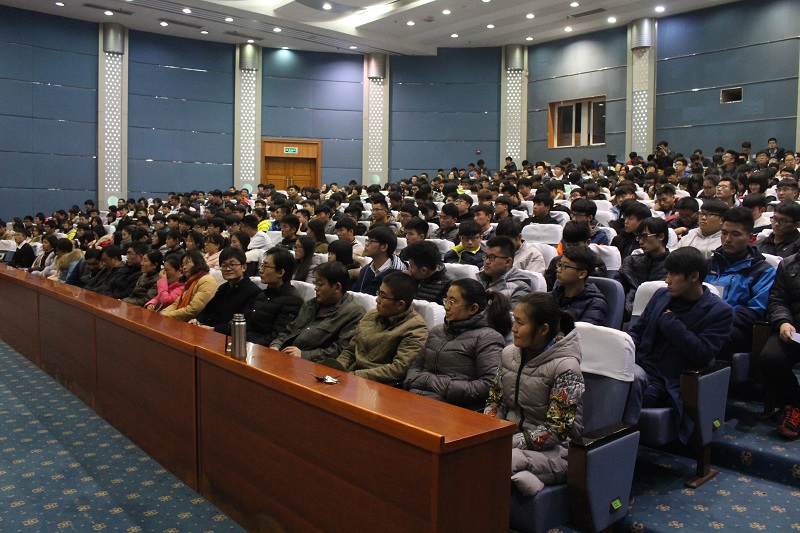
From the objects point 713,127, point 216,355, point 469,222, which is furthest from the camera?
point 713,127

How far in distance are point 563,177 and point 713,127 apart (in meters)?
3.91

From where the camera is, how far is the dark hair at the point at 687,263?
287 centimetres

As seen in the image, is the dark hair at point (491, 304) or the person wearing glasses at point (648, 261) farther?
the person wearing glasses at point (648, 261)

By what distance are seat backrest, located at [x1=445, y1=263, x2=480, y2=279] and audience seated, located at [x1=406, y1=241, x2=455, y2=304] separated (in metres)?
0.15

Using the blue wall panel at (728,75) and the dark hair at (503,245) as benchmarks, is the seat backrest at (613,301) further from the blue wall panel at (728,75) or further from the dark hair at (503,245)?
the blue wall panel at (728,75)

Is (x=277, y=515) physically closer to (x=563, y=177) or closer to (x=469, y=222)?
(x=469, y=222)

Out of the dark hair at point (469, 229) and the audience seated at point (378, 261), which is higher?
the dark hair at point (469, 229)

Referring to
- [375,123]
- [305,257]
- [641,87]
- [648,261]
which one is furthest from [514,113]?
[648,261]

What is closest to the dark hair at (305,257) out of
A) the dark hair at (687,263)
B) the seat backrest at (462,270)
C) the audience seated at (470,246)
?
the audience seated at (470,246)

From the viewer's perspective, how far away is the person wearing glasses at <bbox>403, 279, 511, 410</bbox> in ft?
8.84

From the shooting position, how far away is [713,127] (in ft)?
43.5

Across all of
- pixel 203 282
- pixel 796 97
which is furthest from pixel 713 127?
pixel 203 282

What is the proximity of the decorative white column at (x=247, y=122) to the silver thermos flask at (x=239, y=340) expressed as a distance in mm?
13741

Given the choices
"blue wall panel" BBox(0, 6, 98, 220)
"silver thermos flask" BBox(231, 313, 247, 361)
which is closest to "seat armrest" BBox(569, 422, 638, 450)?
"silver thermos flask" BBox(231, 313, 247, 361)
